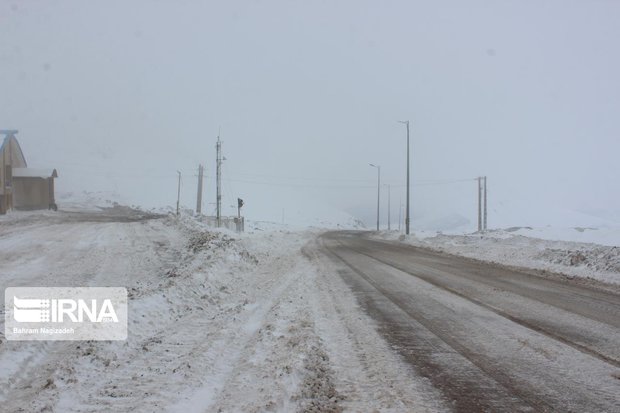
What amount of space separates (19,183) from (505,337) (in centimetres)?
5889

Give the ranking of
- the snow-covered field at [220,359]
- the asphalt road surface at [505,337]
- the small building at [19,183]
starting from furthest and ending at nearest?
1. the small building at [19,183]
2. the asphalt road surface at [505,337]
3. the snow-covered field at [220,359]

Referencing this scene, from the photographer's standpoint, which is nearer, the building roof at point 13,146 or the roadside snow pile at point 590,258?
the roadside snow pile at point 590,258

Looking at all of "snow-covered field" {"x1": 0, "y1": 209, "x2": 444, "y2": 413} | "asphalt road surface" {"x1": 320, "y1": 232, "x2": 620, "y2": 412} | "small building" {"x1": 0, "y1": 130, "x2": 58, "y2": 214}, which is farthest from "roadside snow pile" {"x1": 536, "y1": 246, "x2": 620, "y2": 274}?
"small building" {"x1": 0, "y1": 130, "x2": 58, "y2": 214}

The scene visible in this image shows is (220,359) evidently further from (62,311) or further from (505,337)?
(505,337)

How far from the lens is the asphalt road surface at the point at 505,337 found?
15.2ft

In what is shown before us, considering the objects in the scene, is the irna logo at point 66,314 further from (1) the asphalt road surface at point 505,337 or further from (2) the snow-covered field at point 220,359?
(1) the asphalt road surface at point 505,337

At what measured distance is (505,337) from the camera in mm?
6742

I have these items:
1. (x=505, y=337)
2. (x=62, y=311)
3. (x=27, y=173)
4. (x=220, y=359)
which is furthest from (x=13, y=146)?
(x=505, y=337)

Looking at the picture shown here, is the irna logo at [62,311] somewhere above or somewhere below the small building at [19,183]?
below


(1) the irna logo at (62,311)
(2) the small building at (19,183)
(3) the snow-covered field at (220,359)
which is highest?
(2) the small building at (19,183)

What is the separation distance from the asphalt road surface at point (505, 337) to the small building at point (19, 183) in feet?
148

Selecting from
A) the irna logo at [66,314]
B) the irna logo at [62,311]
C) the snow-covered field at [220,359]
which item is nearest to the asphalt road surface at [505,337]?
the snow-covered field at [220,359]

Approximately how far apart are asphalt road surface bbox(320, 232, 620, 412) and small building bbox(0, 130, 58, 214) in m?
45.2

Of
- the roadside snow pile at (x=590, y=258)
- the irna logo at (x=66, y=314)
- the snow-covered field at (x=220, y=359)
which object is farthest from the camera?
the roadside snow pile at (x=590, y=258)
